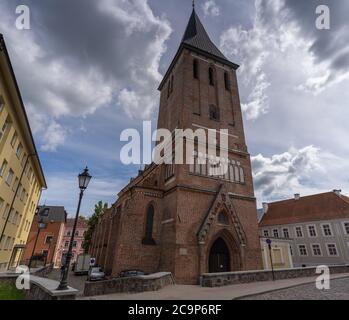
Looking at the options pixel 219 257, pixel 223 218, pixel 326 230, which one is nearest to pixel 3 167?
pixel 223 218

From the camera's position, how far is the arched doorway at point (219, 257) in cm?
1568

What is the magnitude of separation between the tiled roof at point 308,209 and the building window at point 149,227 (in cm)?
2777

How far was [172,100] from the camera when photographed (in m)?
23.6

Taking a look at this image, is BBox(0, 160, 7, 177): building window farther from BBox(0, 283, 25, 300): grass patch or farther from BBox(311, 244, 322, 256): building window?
BBox(311, 244, 322, 256): building window

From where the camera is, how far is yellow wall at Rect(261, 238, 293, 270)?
22.2 m

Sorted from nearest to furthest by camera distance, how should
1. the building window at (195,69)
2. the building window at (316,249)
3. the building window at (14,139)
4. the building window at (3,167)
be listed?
the building window at (3,167)
the building window at (14,139)
the building window at (195,69)
the building window at (316,249)

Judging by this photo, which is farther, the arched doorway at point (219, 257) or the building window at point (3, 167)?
the building window at point (3, 167)

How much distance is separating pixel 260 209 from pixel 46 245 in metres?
44.7

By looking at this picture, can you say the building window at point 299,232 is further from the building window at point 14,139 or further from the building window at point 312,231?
the building window at point 14,139

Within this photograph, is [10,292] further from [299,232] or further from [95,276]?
[299,232]

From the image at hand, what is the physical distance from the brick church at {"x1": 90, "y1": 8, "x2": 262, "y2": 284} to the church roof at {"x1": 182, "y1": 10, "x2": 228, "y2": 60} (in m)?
5.05

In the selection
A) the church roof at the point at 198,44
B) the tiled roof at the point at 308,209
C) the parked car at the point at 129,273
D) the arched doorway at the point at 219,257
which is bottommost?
the parked car at the point at 129,273

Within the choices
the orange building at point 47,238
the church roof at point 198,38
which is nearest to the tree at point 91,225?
the orange building at point 47,238

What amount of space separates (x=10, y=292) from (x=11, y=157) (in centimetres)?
1069
